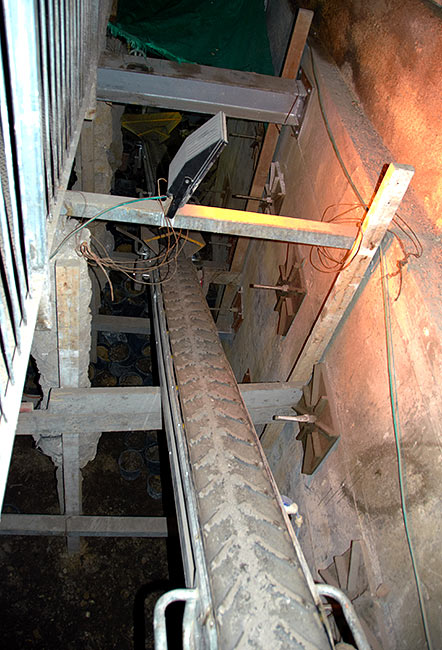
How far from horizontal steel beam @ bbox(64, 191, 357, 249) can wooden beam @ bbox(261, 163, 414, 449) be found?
0.50 feet

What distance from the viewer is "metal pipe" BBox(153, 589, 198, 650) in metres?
1.47

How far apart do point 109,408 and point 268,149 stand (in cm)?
414

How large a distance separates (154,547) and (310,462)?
3.23 metres

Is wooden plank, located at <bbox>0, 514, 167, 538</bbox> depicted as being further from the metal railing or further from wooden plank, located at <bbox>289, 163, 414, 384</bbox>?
the metal railing

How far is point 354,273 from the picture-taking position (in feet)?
9.59

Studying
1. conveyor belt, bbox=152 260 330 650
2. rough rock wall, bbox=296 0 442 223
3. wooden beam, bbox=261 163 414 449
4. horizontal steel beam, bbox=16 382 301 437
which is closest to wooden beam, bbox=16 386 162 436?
horizontal steel beam, bbox=16 382 301 437

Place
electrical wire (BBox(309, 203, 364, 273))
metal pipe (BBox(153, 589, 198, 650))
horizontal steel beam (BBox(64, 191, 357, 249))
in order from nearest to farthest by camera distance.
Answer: metal pipe (BBox(153, 589, 198, 650))
horizontal steel beam (BBox(64, 191, 357, 249))
electrical wire (BBox(309, 203, 364, 273))

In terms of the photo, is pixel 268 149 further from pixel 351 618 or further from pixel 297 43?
pixel 351 618

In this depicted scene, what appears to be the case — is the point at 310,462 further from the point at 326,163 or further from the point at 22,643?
the point at 22,643

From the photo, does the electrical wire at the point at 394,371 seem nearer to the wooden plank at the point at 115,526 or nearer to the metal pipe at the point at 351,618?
the metal pipe at the point at 351,618

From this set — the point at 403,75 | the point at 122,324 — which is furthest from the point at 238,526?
the point at 122,324

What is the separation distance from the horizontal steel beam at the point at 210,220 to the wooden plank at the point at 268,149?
2743 millimetres

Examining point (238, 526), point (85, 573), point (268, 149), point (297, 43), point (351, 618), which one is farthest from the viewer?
point (268, 149)

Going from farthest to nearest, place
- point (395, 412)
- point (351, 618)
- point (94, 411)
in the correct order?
point (94, 411) → point (395, 412) → point (351, 618)
